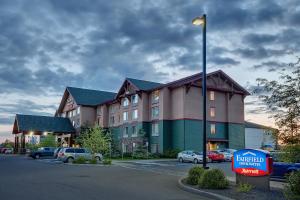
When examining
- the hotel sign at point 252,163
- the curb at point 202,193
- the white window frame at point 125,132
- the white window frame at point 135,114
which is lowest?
the curb at point 202,193

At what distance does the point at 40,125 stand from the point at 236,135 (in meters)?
36.7

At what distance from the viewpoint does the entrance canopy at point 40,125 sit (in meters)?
68.2

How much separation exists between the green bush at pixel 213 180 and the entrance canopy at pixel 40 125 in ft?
→ 190

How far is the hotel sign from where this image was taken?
574 inches

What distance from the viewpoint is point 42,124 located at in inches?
2778

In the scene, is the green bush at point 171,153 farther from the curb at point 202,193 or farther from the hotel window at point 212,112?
the curb at point 202,193

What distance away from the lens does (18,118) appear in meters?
69.2

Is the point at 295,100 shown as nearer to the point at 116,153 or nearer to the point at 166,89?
the point at 166,89

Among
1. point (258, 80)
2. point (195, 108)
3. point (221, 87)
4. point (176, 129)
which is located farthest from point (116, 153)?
point (258, 80)

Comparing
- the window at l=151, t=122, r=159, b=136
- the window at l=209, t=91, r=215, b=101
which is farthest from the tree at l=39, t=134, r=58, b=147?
the window at l=209, t=91, r=215, b=101

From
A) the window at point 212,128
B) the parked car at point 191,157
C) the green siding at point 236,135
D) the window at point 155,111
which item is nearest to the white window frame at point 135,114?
the window at point 155,111

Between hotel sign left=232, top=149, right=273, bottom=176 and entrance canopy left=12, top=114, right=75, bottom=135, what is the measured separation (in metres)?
58.0

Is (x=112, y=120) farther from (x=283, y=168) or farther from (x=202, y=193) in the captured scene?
(x=202, y=193)

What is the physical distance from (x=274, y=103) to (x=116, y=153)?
1793 inches
